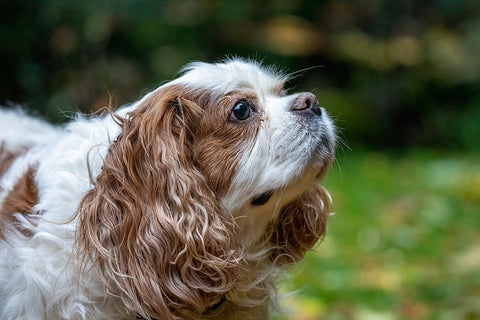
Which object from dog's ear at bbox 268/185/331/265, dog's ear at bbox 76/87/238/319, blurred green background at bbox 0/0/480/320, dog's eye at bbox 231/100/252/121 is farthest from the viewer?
blurred green background at bbox 0/0/480/320

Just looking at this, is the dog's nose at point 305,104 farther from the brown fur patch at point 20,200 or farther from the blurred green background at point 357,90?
the brown fur patch at point 20,200

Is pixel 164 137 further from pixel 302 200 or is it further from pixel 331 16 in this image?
pixel 331 16

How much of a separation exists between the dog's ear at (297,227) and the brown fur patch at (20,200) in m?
1.01

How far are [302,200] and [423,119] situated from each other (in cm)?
772

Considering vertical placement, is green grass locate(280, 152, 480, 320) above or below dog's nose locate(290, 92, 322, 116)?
above

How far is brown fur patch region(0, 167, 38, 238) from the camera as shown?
3.23 metres

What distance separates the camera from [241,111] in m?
3.17

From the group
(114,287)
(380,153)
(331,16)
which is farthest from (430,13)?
(114,287)

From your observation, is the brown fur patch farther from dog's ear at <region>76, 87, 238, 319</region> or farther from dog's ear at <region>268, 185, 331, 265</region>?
dog's ear at <region>268, 185, 331, 265</region>

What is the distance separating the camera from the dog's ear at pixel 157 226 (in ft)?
9.70

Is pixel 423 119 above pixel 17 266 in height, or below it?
above

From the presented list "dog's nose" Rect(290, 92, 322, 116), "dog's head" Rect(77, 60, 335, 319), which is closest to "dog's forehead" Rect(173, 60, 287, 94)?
"dog's head" Rect(77, 60, 335, 319)

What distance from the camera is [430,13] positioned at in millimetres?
11492

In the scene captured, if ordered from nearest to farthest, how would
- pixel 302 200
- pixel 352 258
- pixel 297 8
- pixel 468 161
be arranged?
pixel 302 200, pixel 352 258, pixel 468 161, pixel 297 8
